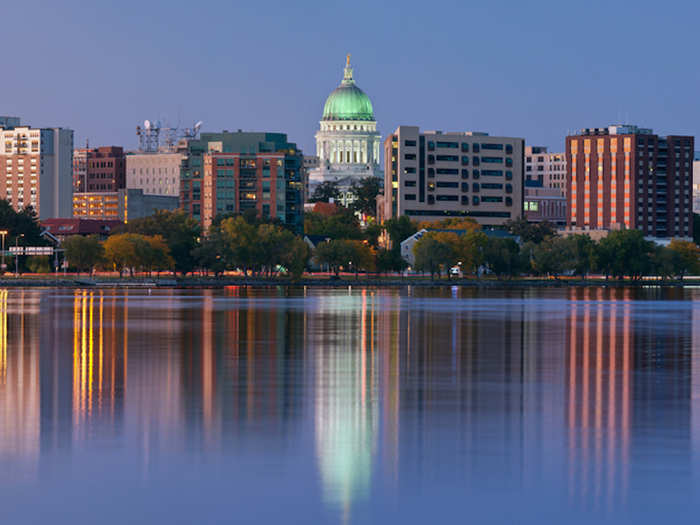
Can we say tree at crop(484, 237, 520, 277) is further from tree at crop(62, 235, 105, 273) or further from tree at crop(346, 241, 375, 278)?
tree at crop(62, 235, 105, 273)

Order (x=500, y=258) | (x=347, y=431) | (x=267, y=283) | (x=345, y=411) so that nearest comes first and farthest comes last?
(x=347, y=431) → (x=345, y=411) → (x=267, y=283) → (x=500, y=258)

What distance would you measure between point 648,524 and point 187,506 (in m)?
7.07

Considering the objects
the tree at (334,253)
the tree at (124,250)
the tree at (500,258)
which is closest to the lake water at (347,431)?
the tree at (124,250)

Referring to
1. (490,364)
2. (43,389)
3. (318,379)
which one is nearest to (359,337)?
(490,364)

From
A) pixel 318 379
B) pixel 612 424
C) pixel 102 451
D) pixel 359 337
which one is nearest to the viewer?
pixel 102 451

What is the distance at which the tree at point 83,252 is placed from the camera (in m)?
179

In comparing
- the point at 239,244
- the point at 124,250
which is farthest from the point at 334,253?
the point at 124,250

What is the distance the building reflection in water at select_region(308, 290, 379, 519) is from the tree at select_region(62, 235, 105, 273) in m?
126

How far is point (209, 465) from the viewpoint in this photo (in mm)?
22078

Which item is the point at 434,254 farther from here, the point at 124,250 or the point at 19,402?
the point at 19,402

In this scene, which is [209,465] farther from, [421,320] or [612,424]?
[421,320]

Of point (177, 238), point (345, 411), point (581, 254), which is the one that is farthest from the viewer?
point (581, 254)

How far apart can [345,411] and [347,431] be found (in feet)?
10.5

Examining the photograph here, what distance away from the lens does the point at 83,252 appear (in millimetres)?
178625
